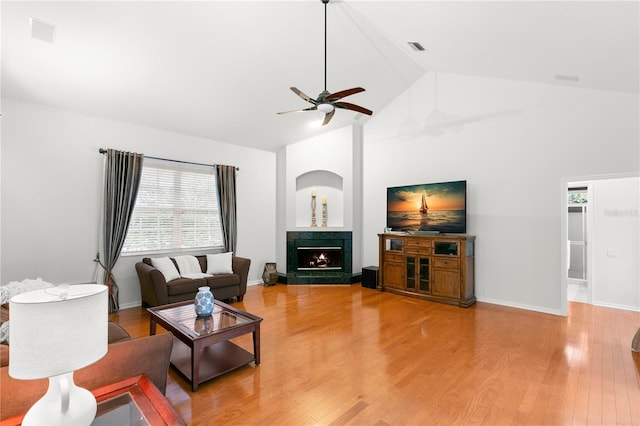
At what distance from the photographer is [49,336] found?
112 cm

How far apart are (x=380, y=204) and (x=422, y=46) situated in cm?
313

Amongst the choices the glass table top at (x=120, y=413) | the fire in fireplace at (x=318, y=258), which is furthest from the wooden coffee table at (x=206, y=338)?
the fire in fireplace at (x=318, y=258)

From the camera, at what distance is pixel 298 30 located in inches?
151

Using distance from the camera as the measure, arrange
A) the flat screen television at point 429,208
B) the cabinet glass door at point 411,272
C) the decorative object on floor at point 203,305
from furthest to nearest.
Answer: the cabinet glass door at point 411,272 < the flat screen television at point 429,208 < the decorative object on floor at point 203,305

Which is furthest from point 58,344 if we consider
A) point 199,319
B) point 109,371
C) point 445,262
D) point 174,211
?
point 445,262

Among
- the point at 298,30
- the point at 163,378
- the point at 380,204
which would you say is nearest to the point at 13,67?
the point at 298,30

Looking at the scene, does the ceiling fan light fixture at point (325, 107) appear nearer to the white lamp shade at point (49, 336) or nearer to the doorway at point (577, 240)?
the white lamp shade at point (49, 336)

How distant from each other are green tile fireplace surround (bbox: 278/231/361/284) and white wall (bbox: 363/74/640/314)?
6.47ft

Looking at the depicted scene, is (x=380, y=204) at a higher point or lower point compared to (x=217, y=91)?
lower

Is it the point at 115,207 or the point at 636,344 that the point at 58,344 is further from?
the point at 636,344

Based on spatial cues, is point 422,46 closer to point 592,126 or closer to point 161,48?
point 592,126

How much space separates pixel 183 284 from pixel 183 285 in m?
0.01

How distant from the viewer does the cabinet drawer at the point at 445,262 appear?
5004 millimetres

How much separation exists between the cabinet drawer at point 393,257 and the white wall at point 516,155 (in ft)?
4.15
